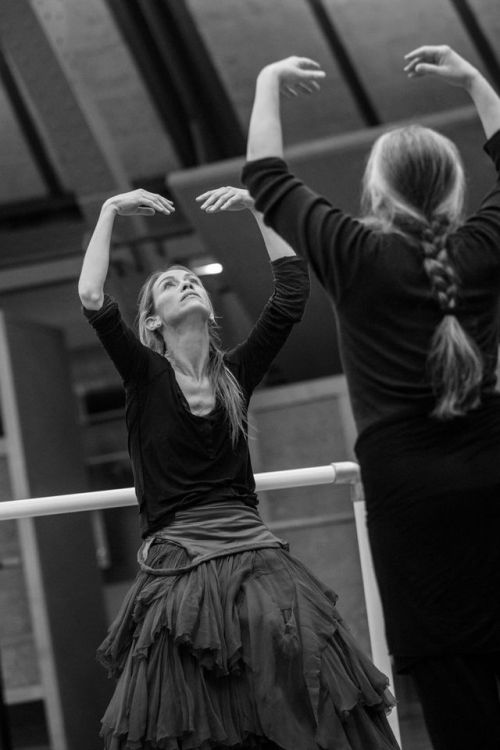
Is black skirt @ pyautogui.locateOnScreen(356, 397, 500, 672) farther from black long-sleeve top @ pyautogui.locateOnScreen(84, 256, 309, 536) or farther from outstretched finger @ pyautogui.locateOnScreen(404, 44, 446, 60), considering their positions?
black long-sleeve top @ pyautogui.locateOnScreen(84, 256, 309, 536)

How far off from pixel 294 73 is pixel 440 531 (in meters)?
0.61

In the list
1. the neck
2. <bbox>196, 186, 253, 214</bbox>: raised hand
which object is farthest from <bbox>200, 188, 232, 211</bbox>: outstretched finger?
the neck

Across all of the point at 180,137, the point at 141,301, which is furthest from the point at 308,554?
the point at 141,301

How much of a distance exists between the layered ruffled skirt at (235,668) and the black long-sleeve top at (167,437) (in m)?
0.09

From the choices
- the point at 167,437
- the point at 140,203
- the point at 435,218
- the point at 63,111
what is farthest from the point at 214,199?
the point at 63,111

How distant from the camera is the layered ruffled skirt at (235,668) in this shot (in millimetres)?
1770

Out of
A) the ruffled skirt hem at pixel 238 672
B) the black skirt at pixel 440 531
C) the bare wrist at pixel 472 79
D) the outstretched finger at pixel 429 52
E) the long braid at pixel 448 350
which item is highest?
the outstretched finger at pixel 429 52

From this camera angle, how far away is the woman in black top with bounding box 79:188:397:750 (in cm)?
178

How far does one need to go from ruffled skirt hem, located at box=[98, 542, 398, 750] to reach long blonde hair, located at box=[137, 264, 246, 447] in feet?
0.84

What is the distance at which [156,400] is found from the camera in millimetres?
1983

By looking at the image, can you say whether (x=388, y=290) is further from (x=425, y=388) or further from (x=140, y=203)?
(x=140, y=203)

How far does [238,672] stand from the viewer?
1.81 metres

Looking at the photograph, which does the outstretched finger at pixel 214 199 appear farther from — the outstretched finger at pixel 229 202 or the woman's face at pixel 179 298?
the woman's face at pixel 179 298

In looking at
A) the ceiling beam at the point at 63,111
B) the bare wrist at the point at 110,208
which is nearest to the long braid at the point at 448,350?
the bare wrist at the point at 110,208
